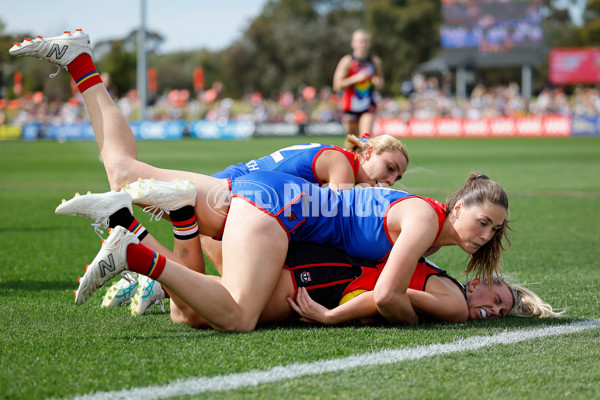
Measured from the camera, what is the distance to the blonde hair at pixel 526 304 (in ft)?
13.6

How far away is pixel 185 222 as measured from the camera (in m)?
4.09

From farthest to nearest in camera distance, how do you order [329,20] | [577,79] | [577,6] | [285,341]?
[577,6] → [329,20] → [577,79] → [285,341]

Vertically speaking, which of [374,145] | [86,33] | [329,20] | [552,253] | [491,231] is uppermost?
[329,20]

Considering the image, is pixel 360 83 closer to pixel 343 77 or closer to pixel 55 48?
pixel 343 77

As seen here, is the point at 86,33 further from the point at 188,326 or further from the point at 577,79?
the point at 577,79

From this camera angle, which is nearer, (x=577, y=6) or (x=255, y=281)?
(x=255, y=281)

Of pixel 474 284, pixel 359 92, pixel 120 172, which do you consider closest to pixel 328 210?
pixel 474 284

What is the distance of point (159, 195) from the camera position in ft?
13.1

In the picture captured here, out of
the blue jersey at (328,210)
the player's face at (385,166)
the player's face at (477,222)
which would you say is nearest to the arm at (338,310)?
the blue jersey at (328,210)

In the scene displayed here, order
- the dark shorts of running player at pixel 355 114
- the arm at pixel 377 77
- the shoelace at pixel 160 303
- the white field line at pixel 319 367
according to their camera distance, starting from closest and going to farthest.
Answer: the white field line at pixel 319 367 → the shoelace at pixel 160 303 → the arm at pixel 377 77 → the dark shorts of running player at pixel 355 114

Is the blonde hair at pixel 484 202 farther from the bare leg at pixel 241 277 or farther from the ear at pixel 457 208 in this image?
the bare leg at pixel 241 277

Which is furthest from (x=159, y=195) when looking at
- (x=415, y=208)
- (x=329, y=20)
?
(x=329, y=20)

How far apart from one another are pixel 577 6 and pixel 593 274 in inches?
3035

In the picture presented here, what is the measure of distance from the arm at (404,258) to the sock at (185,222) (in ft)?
3.75
